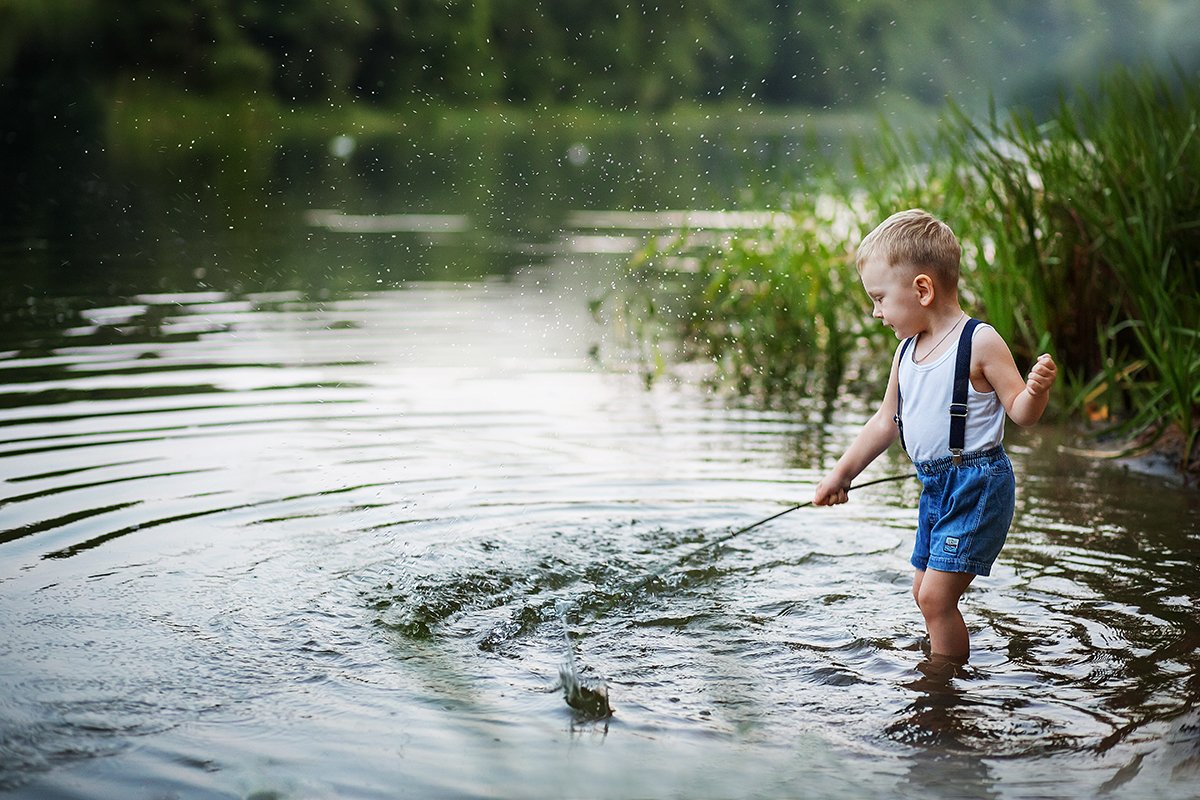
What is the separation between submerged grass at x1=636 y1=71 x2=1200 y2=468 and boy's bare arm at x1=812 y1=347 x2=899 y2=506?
7.73ft

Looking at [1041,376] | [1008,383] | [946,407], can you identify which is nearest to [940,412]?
[946,407]

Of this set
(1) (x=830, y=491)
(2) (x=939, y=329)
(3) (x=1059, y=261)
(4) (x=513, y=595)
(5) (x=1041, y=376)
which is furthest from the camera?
(3) (x=1059, y=261)

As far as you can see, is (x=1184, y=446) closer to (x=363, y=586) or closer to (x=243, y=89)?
(x=363, y=586)

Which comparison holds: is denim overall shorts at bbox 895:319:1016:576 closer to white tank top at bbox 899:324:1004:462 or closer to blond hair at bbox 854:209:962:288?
white tank top at bbox 899:324:1004:462

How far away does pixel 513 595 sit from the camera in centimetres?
448

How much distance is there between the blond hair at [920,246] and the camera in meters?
3.80

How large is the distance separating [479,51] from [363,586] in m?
46.4

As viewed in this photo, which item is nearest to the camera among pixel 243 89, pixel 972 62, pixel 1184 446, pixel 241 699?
pixel 241 699

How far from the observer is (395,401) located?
765 centimetres

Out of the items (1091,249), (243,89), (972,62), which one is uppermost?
(972,62)

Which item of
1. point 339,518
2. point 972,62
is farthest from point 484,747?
point 972,62

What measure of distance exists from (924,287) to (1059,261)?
3.62 metres

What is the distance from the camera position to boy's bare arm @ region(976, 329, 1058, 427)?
11.5 ft

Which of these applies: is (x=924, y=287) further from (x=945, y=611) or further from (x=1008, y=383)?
(x=945, y=611)
